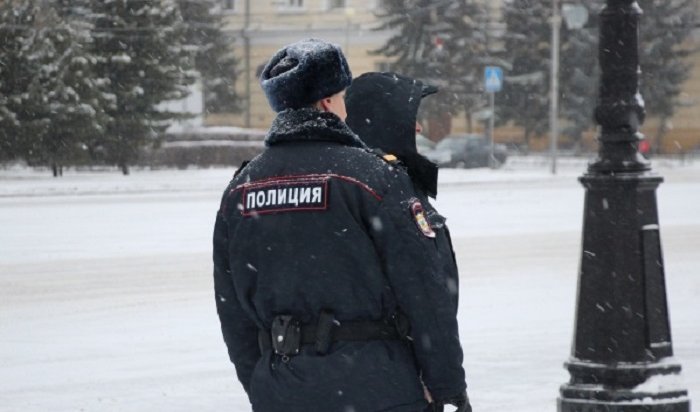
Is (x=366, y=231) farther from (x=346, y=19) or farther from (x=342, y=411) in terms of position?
(x=346, y=19)

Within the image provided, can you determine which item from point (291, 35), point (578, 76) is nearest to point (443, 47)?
point (578, 76)

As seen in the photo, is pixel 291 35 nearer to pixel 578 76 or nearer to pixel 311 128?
pixel 578 76

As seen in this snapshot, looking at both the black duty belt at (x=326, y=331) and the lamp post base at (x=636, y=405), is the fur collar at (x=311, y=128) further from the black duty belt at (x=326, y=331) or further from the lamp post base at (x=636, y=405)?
the lamp post base at (x=636, y=405)

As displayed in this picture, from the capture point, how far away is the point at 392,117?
4.17 meters

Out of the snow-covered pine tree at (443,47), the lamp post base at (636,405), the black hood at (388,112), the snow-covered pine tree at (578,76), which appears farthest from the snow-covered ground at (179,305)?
the snow-covered pine tree at (578,76)

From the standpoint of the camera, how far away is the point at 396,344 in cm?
377

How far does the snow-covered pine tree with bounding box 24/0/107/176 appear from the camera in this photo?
40.2 meters

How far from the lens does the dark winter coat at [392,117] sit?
400 centimetres

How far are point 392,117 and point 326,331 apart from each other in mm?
749

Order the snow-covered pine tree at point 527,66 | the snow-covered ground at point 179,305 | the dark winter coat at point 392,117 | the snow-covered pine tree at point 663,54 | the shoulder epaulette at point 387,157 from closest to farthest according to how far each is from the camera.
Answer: the shoulder epaulette at point 387,157
the dark winter coat at point 392,117
the snow-covered ground at point 179,305
the snow-covered pine tree at point 663,54
the snow-covered pine tree at point 527,66

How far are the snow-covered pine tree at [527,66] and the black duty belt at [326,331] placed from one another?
59201 mm

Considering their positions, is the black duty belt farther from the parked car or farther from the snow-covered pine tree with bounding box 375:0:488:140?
the snow-covered pine tree with bounding box 375:0:488:140

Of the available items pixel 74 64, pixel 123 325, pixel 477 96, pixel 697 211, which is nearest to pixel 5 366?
pixel 123 325

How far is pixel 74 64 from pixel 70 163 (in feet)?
10.0
